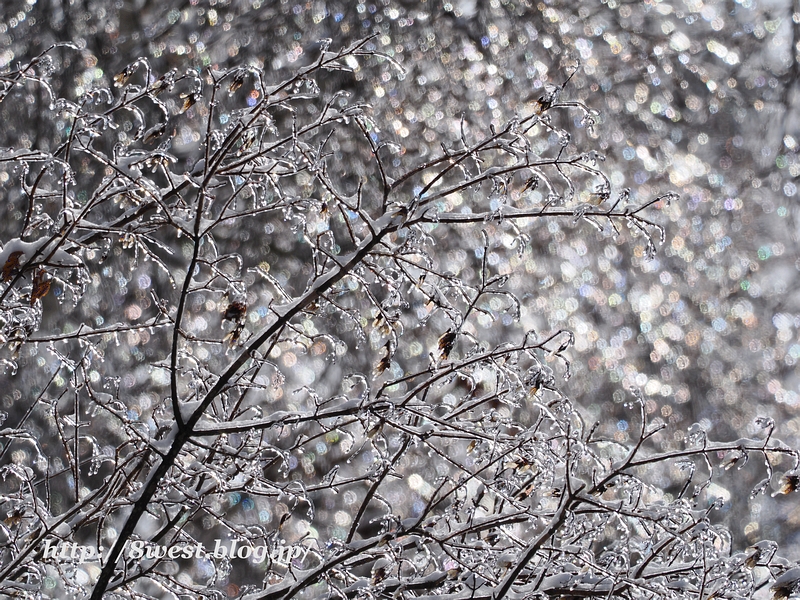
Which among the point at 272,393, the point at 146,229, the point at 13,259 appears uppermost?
the point at 272,393

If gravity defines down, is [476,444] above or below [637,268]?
below

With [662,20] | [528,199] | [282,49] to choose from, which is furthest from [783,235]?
[282,49]

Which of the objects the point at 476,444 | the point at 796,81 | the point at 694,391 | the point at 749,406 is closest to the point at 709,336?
the point at 694,391

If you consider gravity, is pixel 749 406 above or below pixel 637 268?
below

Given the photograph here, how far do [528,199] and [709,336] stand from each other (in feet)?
8.91

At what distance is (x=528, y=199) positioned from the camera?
4754mm

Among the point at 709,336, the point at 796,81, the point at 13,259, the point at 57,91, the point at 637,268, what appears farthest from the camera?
the point at 709,336

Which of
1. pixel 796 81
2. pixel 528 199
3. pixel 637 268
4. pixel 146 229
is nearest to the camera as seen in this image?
pixel 146 229

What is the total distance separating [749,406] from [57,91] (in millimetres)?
6160

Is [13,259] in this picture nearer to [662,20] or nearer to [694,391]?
[662,20]

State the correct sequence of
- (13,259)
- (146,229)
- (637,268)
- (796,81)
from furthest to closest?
(637,268) → (796,81) → (146,229) → (13,259)

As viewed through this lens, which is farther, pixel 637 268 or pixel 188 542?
pixel 637 268

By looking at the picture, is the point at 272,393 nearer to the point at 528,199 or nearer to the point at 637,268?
the point at 528,199

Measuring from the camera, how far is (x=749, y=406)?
22.5 ft
